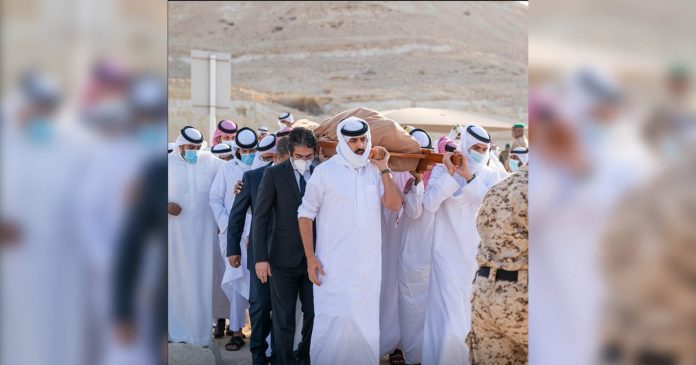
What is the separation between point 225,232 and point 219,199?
31 cm

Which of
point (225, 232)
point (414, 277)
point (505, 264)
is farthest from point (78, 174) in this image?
point (225, 232)

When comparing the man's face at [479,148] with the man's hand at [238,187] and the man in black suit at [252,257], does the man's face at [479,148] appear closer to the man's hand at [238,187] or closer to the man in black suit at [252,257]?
the man in black suit at [252,257]

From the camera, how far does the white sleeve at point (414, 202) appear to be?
19.9ft

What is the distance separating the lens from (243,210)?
6.24 m

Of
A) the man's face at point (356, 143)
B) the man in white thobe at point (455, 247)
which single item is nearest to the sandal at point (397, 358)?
the man in white thobe at point (455, 247)

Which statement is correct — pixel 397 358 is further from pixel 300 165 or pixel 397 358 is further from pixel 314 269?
pixel 300 165

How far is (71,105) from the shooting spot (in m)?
2.33

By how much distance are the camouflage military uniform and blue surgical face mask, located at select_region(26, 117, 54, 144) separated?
2139 millimetres

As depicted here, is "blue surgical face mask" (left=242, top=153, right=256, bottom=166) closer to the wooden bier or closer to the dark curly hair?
the wooden bier

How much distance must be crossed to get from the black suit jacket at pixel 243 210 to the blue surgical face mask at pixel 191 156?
1150mm

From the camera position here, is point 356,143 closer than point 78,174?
No

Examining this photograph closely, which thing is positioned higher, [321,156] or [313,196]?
[321,156]

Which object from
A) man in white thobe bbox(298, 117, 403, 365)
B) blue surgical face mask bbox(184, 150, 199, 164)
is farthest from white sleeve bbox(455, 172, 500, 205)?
blue surgical face mask bbox(184, 150, 199, 164)

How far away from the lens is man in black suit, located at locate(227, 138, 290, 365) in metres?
6.00
